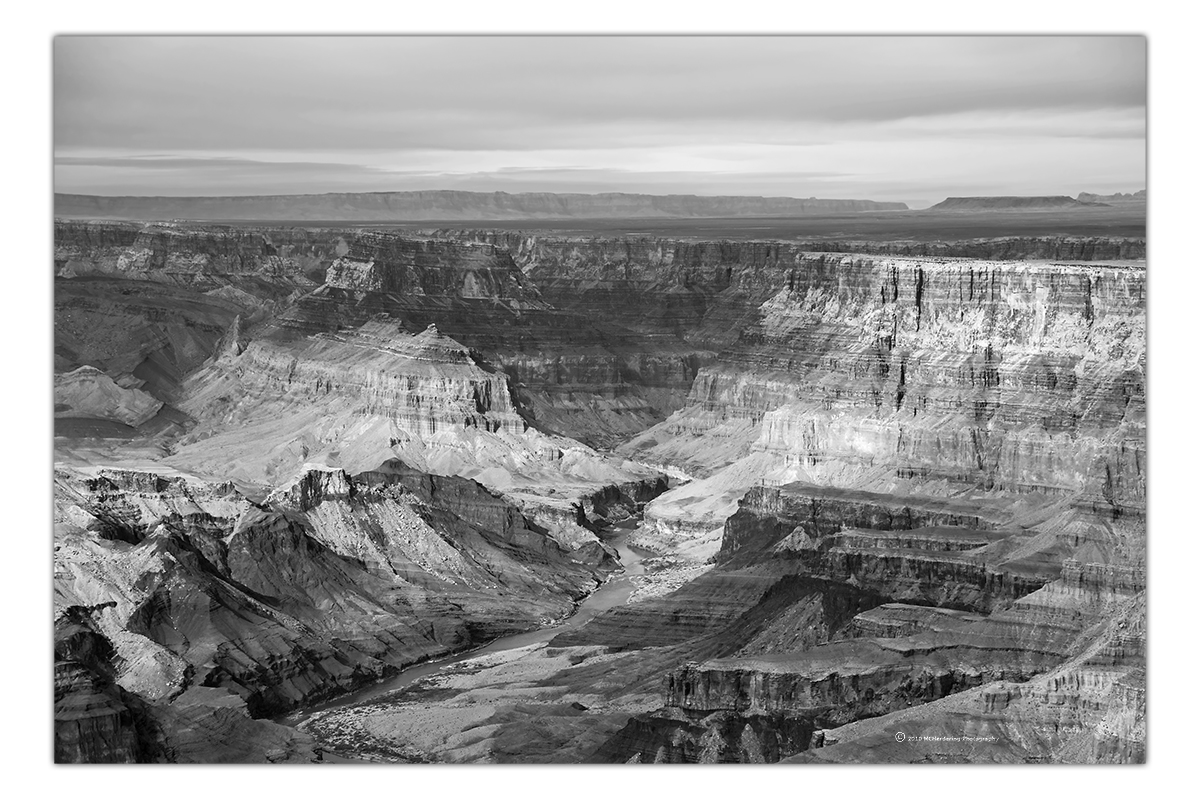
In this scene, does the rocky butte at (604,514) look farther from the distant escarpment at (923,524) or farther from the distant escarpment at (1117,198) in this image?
the distant escarpment at (1117,198)

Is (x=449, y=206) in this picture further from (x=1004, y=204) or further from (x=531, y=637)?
(x=1004, y=204)

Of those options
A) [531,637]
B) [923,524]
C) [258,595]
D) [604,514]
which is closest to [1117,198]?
[923,524]

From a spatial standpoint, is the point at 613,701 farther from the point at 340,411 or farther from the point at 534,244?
the point at 534,244

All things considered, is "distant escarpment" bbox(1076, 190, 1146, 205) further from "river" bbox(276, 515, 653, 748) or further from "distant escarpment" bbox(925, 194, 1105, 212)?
"river" bbox(276, 515, 653, 748)

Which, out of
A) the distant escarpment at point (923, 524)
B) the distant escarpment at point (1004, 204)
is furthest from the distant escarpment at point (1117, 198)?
the distant escarpment at point (923, 524)

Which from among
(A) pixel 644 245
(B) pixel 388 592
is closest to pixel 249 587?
(B) pixel 388 592

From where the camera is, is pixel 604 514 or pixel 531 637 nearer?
pixel 531 637
